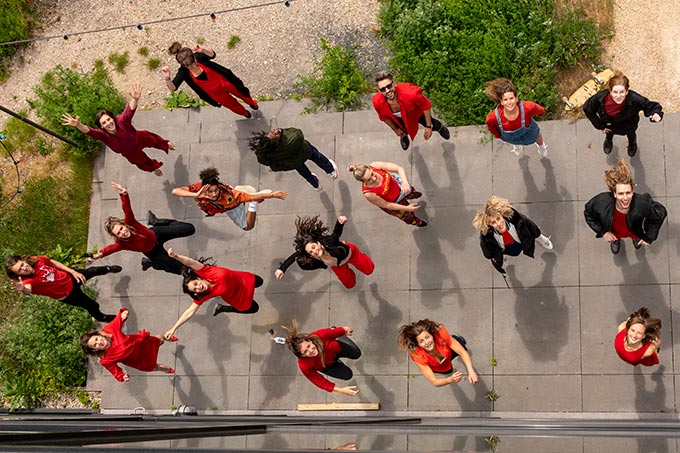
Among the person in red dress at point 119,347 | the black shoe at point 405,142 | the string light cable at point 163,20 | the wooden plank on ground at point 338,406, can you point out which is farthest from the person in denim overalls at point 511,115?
the person in red dress at point 119,347

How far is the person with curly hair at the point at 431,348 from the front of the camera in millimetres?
7500

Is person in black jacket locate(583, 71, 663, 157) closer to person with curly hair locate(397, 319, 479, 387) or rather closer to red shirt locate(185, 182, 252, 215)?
person with curly hair locate(397, 319, 479, 387)

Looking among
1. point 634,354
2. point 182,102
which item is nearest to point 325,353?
point 634,354

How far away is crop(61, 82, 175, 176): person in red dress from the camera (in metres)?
9.20

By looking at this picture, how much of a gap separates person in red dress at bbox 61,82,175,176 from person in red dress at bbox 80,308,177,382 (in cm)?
234

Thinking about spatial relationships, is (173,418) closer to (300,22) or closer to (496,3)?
(300,22)

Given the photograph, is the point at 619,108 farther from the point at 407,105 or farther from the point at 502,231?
the point at 407,105

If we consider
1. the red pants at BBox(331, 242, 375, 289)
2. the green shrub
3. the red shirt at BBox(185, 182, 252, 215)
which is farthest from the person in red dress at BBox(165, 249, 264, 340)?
the green shrub

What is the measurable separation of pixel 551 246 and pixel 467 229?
43.9 inches

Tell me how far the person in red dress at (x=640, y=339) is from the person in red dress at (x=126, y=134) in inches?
257

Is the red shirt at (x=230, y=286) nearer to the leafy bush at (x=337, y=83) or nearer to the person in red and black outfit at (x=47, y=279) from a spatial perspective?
the person in red and black outfit at (x=47, y=279)

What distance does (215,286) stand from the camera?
8516 mm

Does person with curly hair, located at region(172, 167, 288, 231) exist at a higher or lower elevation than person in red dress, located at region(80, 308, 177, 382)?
higher

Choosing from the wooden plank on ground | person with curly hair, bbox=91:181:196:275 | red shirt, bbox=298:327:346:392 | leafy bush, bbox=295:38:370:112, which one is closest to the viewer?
red shirt, bbox=298:327:346:392
